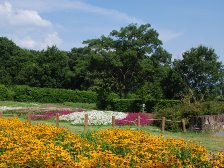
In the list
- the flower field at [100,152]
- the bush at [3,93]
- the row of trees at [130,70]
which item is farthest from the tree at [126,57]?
the flower field at [100,152]

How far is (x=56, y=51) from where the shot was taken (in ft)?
245

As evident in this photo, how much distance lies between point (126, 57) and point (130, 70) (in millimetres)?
2599

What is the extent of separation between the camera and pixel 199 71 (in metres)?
54.3

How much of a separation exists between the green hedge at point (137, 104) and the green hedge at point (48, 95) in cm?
1371

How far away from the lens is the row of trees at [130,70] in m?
54.0

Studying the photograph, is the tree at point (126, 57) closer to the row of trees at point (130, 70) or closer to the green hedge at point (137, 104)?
the row of trees at point (130, 70)

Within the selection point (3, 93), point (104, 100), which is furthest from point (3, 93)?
point (104, 100)

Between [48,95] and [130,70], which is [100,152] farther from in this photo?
[130,70]

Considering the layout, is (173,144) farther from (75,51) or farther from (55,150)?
(75,51)

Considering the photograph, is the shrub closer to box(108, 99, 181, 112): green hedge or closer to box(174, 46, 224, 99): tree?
box(108, 99, 181, 112): green hedge

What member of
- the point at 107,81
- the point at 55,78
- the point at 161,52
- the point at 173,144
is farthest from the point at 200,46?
the point at 173,144

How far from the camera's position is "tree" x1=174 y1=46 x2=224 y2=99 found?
53938 mm

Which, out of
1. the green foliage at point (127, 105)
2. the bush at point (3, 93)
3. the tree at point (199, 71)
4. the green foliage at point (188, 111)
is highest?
the tree at point (199, 71)

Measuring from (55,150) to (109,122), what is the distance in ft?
61.4
